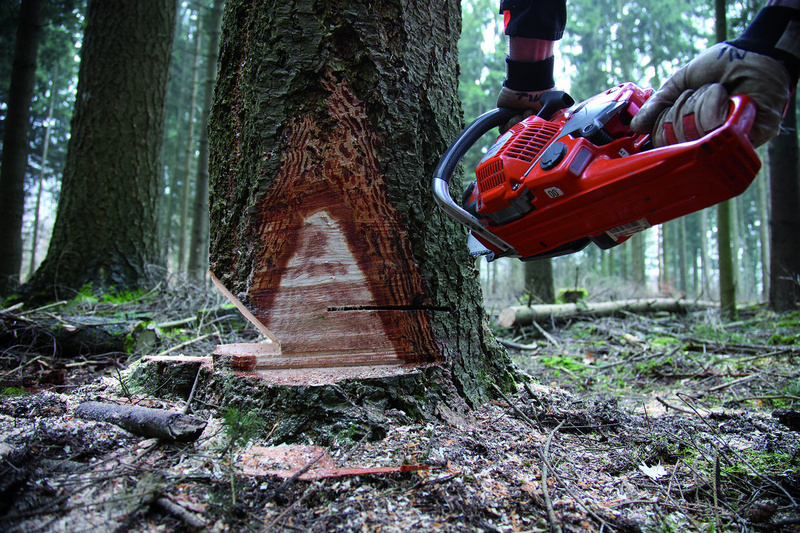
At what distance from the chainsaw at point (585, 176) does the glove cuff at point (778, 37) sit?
14 cm

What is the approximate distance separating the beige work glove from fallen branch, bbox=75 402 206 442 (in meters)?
1.83

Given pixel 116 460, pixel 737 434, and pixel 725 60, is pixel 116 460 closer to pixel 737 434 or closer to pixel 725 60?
pixel 725 60

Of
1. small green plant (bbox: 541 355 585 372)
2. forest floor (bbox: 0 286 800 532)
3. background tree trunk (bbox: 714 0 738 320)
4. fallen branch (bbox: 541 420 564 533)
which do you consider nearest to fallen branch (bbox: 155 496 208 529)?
forest floor (bbox: 0 286 800 532)

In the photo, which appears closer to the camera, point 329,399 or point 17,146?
point 329,399

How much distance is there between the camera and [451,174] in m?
1.80

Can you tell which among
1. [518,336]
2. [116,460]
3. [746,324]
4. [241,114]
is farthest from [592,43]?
[116,460]

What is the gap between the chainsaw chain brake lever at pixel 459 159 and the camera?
1676mm

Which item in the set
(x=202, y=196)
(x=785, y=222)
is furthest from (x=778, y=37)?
(x=202, y=196)

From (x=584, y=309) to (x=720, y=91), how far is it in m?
5.47

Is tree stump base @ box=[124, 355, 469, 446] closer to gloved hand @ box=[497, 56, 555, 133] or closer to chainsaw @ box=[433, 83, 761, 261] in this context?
chainsaw @ box=[433, 83, 761, 261]

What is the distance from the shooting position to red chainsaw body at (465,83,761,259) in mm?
1210

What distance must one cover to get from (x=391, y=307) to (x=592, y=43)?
59.4 ft

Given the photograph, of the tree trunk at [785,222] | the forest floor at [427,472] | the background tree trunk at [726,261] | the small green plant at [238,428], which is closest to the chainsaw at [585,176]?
the forest floor at [427,472]

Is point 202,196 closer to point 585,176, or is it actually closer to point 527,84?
point 527,84
